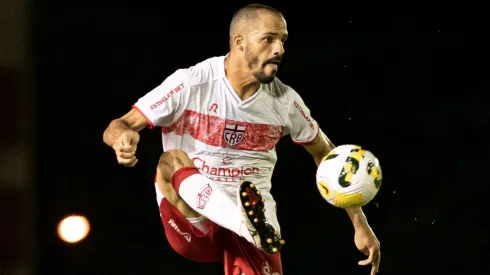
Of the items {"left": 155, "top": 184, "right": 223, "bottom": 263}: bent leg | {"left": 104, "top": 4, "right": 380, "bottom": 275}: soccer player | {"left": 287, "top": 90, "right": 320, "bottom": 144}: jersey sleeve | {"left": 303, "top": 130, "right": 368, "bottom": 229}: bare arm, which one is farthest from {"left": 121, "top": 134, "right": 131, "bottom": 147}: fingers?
{"left": 303, "top": 130, "right": 368, "bottom": 229}: bare arm

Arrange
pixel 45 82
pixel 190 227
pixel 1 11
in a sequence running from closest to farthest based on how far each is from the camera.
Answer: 1. pixel 1 11
2. pixel 190 227
3. pixel 45 82

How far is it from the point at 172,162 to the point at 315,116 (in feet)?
4.99

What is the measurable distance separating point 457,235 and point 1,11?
248 cm

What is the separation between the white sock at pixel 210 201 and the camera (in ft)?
9.57

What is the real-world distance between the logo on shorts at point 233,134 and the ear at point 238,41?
0.26m

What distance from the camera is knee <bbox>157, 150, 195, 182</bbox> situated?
121 inches

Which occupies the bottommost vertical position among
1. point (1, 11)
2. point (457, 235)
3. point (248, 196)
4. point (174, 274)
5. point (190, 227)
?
point (174, 274)

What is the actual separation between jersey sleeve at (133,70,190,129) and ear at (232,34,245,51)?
0.20 m

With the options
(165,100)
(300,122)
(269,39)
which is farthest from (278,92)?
(165,100)

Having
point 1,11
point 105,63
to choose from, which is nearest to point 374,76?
point 105,63

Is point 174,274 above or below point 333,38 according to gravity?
below

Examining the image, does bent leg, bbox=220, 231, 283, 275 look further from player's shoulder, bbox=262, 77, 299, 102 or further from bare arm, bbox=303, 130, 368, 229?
player's shoulder, bbox=262, 77, 299, 102

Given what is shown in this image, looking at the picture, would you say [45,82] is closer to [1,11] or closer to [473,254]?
[1,11]

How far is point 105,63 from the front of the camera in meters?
4.32
